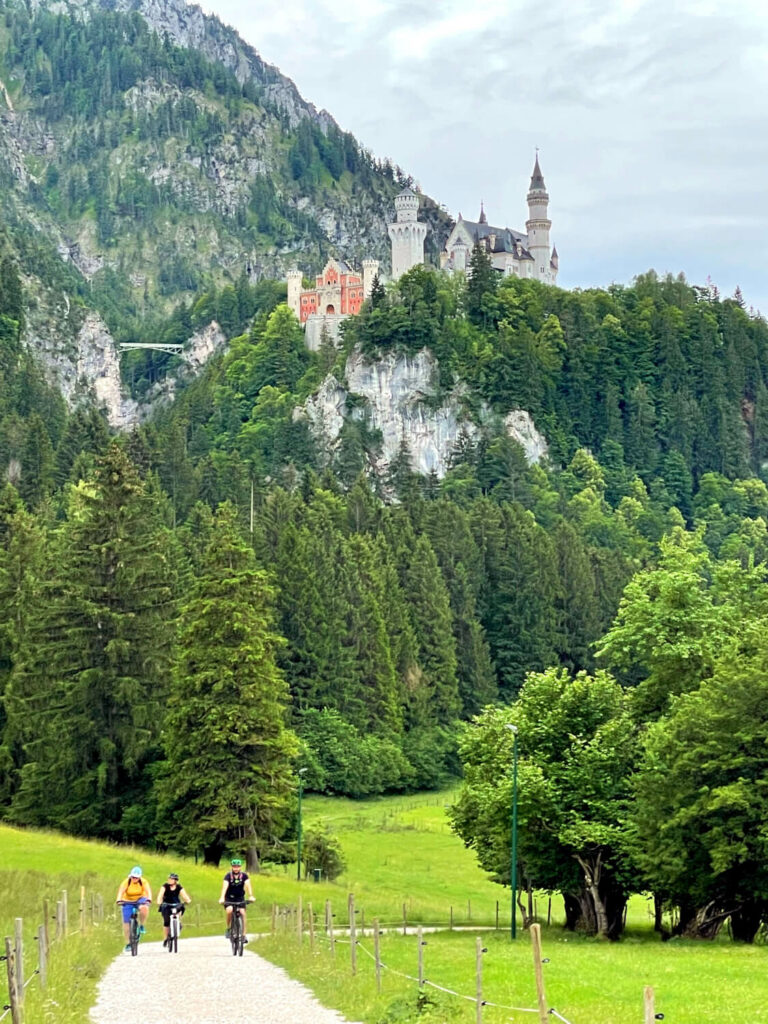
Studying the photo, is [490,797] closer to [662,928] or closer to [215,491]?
[662,928]

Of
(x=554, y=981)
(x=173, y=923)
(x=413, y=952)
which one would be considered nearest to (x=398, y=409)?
(x=413, y=952)

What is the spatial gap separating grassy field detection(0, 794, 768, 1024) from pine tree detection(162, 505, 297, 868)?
2563 millimetres

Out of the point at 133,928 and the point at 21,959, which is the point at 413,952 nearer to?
the point at 133,928

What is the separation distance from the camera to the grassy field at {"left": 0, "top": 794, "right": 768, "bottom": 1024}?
22.6 metres

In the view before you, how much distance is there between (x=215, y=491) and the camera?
5497 inches

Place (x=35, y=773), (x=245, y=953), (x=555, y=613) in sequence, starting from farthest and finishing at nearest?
1. (x=555, y=613)
2. (x=35, y=773)
3. (x=245, y=953)

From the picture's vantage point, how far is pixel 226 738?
6166cm

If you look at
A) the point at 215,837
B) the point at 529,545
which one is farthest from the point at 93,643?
the point at 529,545

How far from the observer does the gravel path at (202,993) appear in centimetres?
2130

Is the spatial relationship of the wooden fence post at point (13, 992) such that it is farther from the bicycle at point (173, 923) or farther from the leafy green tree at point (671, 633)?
the leafy green tree at point (671, 633)

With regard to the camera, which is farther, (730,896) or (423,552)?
(423,552)

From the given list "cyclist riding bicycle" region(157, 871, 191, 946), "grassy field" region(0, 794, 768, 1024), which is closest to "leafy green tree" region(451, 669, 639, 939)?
"grassy field" region(0, 794, 768, 1024)

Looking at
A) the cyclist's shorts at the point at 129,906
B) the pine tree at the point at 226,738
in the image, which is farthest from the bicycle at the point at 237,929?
the pine tree at the point at 226,738

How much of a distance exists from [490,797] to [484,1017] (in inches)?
1176
